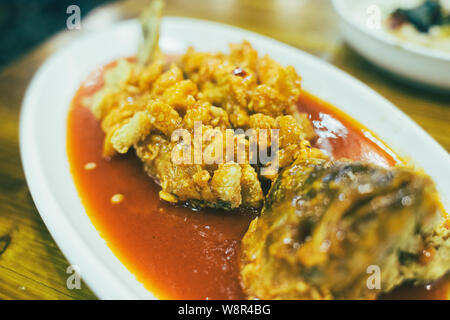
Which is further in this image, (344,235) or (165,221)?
(165,221)

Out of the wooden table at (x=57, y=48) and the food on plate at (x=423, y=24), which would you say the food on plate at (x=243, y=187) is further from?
the food on plate at (x=423, y=24)

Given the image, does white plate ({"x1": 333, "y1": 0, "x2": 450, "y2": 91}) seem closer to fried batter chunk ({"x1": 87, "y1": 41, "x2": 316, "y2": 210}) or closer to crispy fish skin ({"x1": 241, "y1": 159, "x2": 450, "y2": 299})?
fried batter chunk ({"x1": 87, "y1": 41, "x2": 316, "y2": 210})

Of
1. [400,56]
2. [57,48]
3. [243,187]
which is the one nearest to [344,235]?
[243,187]

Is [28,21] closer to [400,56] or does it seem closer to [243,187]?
[243,187]

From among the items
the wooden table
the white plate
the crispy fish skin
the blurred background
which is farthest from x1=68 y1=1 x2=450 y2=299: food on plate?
the blurred background
